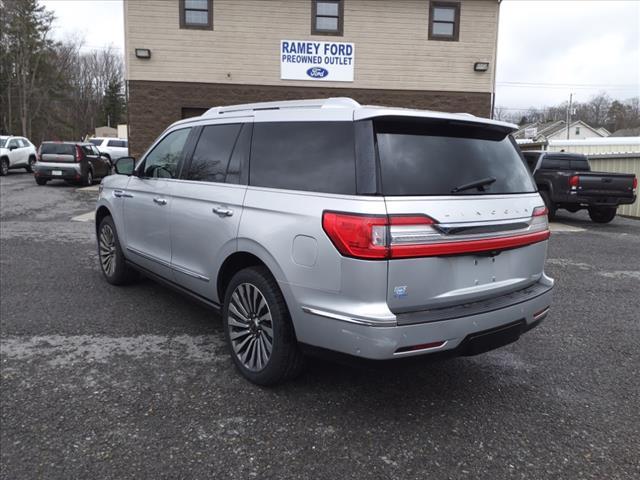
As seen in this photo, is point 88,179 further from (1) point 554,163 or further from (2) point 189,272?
(2) point 189,272

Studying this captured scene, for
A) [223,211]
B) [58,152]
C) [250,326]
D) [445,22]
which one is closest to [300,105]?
[223,211]

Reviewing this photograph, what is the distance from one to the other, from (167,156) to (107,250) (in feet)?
5.81

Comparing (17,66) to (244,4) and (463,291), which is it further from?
(463,291)

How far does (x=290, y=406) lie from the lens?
10.6ft

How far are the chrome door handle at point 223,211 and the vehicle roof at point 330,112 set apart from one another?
664 mm

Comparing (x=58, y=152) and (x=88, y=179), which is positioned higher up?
(x=58, y=152)

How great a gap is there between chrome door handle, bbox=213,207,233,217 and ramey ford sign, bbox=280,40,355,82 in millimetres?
13286

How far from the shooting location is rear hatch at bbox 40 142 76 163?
59.5ft

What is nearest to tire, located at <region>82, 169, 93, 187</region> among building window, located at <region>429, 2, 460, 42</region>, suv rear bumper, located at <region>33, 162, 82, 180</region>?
suv rear bumper, located at <region>33, 162, 82, 180</region>

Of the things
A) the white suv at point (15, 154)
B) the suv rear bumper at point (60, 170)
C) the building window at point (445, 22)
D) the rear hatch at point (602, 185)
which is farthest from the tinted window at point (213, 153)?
the white suv at point (15, 154)

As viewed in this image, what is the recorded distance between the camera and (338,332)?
9.17 feet

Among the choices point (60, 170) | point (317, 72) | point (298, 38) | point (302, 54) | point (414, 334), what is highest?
point (298, 38)

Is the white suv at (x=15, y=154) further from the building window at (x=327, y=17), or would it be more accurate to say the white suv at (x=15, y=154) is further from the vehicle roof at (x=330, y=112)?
the vehicle roof at (x=330, y=112)

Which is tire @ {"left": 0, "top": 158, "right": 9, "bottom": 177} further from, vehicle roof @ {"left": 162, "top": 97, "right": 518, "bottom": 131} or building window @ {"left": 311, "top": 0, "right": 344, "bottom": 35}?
vehicle roof @ {"left": 162, "top": 97, "right": 518, "bottom": 131}
